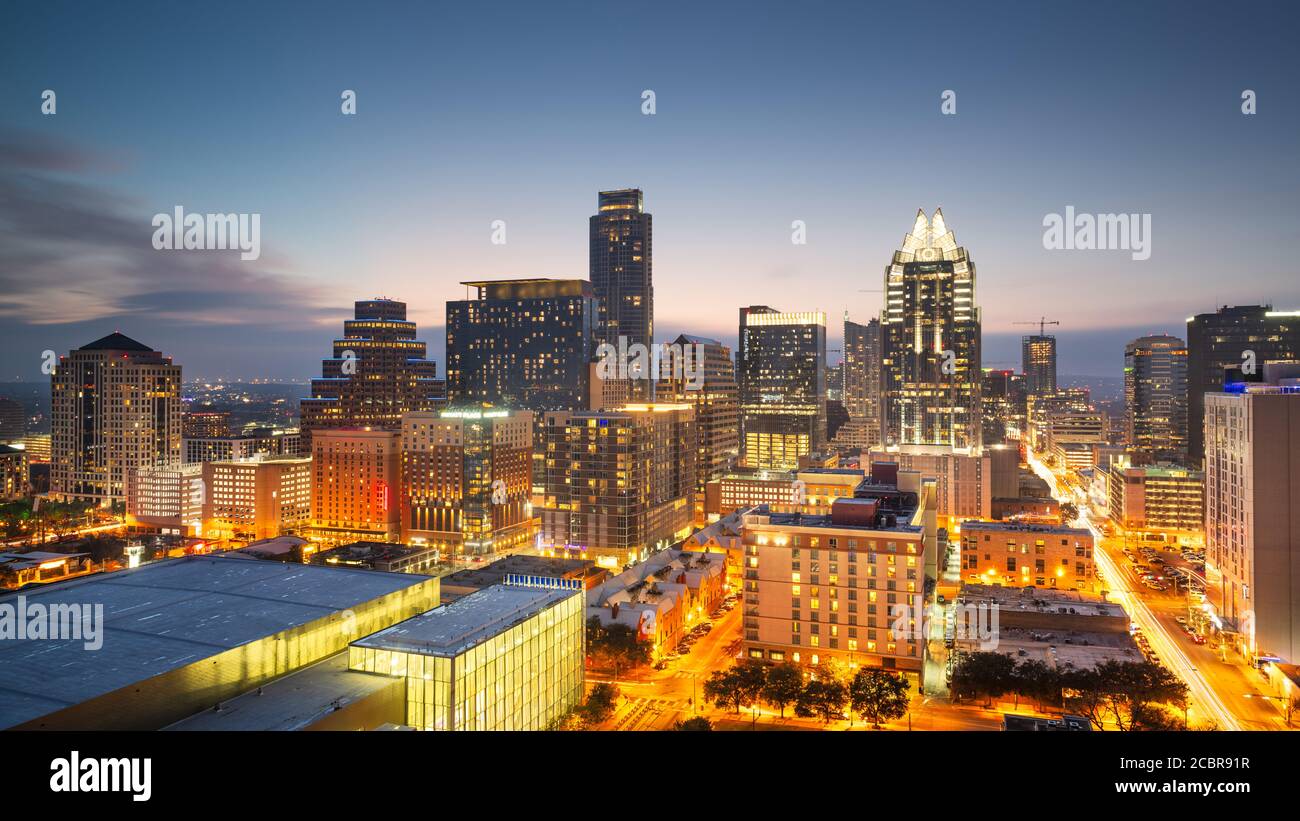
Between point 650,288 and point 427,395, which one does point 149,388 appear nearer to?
point 427,395

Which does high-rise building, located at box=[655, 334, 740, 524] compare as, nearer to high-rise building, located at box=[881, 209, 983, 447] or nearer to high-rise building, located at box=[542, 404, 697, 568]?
high-rise building, located at box=[881, 209, 983, 447]

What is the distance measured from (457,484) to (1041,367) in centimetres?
16290

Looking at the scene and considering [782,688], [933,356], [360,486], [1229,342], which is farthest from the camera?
[1229,342]

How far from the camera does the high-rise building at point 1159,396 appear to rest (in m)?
104

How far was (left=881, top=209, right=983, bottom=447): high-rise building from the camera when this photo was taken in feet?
262

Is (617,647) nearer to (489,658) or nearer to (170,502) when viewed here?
(489,658)

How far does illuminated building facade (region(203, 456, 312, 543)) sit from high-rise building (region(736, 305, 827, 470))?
5749 centimetres

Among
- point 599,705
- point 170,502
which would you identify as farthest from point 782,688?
point 170,502

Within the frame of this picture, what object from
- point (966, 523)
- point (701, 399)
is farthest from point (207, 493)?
point (966, 523)

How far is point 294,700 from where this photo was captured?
1894 cm

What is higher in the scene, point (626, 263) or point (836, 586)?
point (626, 263)

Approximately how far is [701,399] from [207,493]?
1963 inches

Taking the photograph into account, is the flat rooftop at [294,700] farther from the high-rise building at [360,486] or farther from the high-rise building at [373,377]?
the high-rise building at [373,377]

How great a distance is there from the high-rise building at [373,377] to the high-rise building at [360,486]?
20.8m
